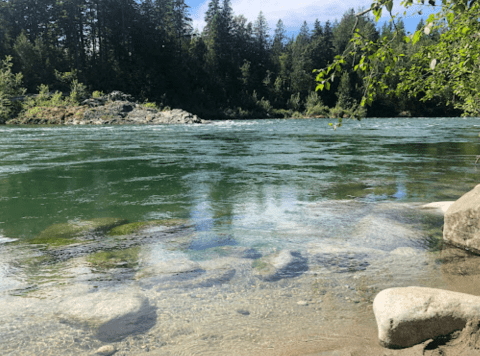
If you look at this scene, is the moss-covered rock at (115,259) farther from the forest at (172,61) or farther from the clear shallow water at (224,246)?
the forest at (172,61)

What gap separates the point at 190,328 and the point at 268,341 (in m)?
0.72

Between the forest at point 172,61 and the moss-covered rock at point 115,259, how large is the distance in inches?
1872

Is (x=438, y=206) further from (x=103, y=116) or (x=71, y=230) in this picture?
(x=103, y=116)

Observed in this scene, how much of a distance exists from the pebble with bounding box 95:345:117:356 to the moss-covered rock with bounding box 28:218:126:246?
9.67 feet

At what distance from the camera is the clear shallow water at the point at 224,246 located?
3357 millimetres

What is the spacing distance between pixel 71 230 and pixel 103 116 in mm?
39545

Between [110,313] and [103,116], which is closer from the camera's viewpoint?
[110,313]

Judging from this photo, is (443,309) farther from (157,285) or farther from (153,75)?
(153,75)

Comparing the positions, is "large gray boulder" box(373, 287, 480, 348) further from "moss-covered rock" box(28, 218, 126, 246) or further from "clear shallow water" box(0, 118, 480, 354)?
"moss-covered rock" box(28, 218, 126, 246)

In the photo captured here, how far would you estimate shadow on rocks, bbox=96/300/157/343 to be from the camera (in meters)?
3.13

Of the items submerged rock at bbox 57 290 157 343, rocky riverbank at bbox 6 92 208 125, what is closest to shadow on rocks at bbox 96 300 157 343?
submerged rock at bbox 57 290 157 343

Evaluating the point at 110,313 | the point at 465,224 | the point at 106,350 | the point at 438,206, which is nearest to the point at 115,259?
the point at 110,313

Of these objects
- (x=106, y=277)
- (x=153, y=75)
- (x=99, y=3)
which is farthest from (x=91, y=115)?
(x=106, y=277)

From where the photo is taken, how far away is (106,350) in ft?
9.59
